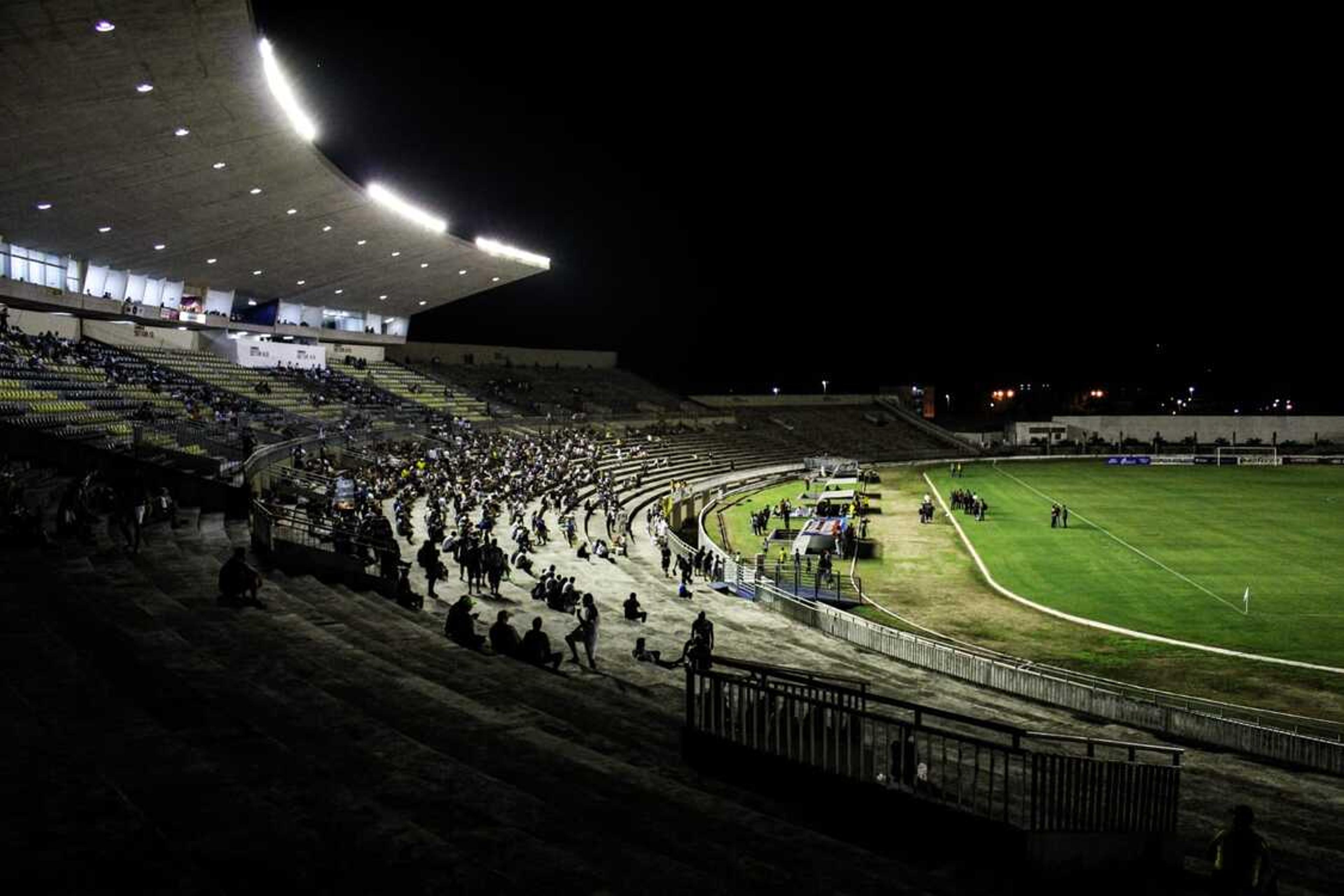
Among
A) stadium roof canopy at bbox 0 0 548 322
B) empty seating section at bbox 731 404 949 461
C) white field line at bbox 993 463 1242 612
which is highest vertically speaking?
stadium roof canopy at bbox 0 0 548 322

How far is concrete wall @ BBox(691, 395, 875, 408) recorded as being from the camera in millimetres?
82875

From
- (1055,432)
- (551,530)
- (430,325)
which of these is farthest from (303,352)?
(1055,432)

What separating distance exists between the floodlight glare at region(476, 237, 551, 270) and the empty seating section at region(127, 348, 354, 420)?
568 inches

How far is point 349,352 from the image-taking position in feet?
199

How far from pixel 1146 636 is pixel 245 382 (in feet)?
128

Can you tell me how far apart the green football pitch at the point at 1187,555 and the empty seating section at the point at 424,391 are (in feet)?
94.4

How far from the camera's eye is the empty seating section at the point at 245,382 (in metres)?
39.7

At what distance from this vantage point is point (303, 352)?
178ft

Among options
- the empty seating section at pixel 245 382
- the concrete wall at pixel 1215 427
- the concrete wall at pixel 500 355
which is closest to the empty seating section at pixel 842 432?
the concrete wall at pixel 500 355

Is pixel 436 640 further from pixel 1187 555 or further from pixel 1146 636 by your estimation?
pixel 1187 555

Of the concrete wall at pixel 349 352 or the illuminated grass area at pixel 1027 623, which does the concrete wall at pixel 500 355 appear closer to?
the concrete wall at pixel 349 352

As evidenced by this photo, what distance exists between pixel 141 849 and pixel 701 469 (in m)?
52.4

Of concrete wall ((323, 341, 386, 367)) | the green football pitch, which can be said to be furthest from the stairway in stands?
concrete wall ((323, 341, 386, 367))

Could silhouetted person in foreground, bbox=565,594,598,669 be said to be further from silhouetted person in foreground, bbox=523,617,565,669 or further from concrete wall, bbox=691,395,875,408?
concrete wall, bbox=691,395,875,408
